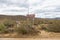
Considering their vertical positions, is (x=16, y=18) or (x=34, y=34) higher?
(x=16, y=18)

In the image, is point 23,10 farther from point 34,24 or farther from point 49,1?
point 49,1

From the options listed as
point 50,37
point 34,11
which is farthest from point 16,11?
point 50,37

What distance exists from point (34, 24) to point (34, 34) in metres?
0.22

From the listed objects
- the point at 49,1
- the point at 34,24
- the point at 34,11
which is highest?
the point at 49,1

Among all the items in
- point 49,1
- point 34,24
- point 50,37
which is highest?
point 49,1

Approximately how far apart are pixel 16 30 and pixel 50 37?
74cm

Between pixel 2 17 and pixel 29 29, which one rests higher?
pixel 2 17

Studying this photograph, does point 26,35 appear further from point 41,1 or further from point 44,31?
point 41,1

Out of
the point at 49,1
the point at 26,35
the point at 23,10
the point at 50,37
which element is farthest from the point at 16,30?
the point at 49,1

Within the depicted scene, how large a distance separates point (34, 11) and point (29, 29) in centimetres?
41

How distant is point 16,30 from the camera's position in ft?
11.0

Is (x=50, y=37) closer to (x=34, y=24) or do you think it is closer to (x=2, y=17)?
(x=34, y=24)

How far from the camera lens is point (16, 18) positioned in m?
3.38

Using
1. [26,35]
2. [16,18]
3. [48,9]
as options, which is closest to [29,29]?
[26,35]
